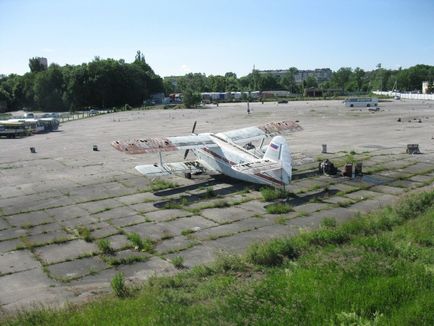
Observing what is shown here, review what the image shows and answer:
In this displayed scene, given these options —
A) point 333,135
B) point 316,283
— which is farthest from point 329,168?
point 333,135

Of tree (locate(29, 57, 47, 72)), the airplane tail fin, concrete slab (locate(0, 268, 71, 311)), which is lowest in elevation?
concrete slab (locate(0, 268, 71, 311))

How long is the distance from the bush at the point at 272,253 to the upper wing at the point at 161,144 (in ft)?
40.0

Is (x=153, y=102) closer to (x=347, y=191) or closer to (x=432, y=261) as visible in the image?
(x=347, y=191)

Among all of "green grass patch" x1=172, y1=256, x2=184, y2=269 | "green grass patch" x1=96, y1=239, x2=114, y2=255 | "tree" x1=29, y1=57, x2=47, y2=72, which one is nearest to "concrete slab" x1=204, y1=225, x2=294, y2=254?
"green grass patch" x1=172, y1=256, x2=184, y2=269

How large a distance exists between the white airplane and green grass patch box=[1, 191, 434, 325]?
306 inches

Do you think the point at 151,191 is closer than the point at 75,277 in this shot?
No

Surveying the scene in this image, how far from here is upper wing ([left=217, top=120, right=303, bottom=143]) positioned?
27.7m

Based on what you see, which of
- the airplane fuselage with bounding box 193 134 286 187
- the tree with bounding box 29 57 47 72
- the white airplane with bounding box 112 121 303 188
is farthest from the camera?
the tree with bounding box 29 57 47 72

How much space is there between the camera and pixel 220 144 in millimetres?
24547

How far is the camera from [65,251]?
1434 centimetres

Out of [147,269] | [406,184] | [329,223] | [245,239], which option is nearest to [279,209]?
[329,223]

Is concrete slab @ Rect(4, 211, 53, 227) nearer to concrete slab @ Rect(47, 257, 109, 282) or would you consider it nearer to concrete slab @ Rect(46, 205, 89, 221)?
concrete slab @ Rect(46, 205, 89, 221)

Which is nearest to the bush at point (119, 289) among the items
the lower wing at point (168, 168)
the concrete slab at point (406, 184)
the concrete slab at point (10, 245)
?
the concrete slab at point (10, 245)

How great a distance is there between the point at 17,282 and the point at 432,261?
11.2 meters
